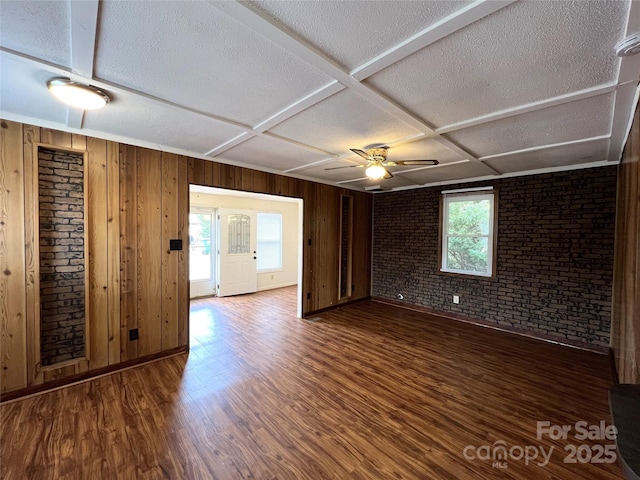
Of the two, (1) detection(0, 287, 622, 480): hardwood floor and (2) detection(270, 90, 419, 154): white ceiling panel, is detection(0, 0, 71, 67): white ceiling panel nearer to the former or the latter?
(2) detection(270, 90, 419, 154): white ceiling panel

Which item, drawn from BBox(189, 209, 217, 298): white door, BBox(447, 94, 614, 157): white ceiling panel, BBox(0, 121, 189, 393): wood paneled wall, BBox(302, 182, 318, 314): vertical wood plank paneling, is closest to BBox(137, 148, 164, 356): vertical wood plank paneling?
BBox(0, 121, 189, 393): wood paneled wall

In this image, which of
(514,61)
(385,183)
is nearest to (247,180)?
(385,183)

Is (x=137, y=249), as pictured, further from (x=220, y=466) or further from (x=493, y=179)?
(x=493, y=179)

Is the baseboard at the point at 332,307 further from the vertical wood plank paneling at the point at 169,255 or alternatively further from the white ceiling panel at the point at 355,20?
the white ceiling panel at the point at 355,20

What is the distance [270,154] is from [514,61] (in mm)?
2550

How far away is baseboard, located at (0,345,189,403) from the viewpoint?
236cm

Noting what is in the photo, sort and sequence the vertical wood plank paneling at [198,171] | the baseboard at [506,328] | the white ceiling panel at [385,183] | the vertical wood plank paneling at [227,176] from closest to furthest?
the vertical wood plank paneling at [198,171]
the baseboard at [506,328]
the vertical wood plank paneling at [227,176]
the white ceiling panel at [385,183]

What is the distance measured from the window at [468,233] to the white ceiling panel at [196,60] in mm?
3957

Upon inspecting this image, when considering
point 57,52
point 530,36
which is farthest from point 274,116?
point 530,36

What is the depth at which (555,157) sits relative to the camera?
333cm

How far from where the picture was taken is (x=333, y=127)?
2469 mm

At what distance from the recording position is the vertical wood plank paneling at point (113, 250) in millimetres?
2805

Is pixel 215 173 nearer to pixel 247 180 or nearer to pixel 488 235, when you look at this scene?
pixel 247 180

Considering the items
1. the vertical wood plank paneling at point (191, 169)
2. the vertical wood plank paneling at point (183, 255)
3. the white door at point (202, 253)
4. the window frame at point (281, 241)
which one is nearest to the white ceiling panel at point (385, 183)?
the window frame at point (281, 241)
